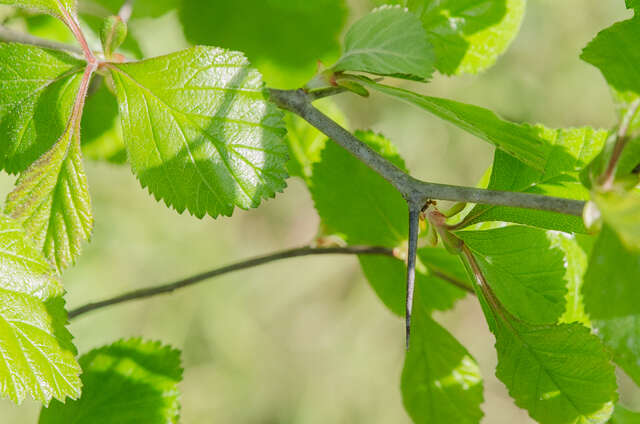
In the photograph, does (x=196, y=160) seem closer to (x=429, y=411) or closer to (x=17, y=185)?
(x=17, y=185)

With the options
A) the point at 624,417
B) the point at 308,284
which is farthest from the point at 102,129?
the point at 308,284

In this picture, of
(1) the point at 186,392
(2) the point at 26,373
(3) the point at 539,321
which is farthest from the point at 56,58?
(1) the point at 186,392

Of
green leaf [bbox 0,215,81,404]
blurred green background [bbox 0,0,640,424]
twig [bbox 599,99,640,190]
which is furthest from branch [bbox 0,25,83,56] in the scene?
blurred green background [bbox 0,0,640,424]

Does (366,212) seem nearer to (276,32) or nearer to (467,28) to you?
(467,28)

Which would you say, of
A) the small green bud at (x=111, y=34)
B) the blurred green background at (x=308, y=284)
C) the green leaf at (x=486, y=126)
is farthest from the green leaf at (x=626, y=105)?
the blurred green background at (x=308, y=284)

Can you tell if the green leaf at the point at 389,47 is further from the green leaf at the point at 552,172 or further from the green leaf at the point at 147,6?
the green leaf at the point at 147,6
